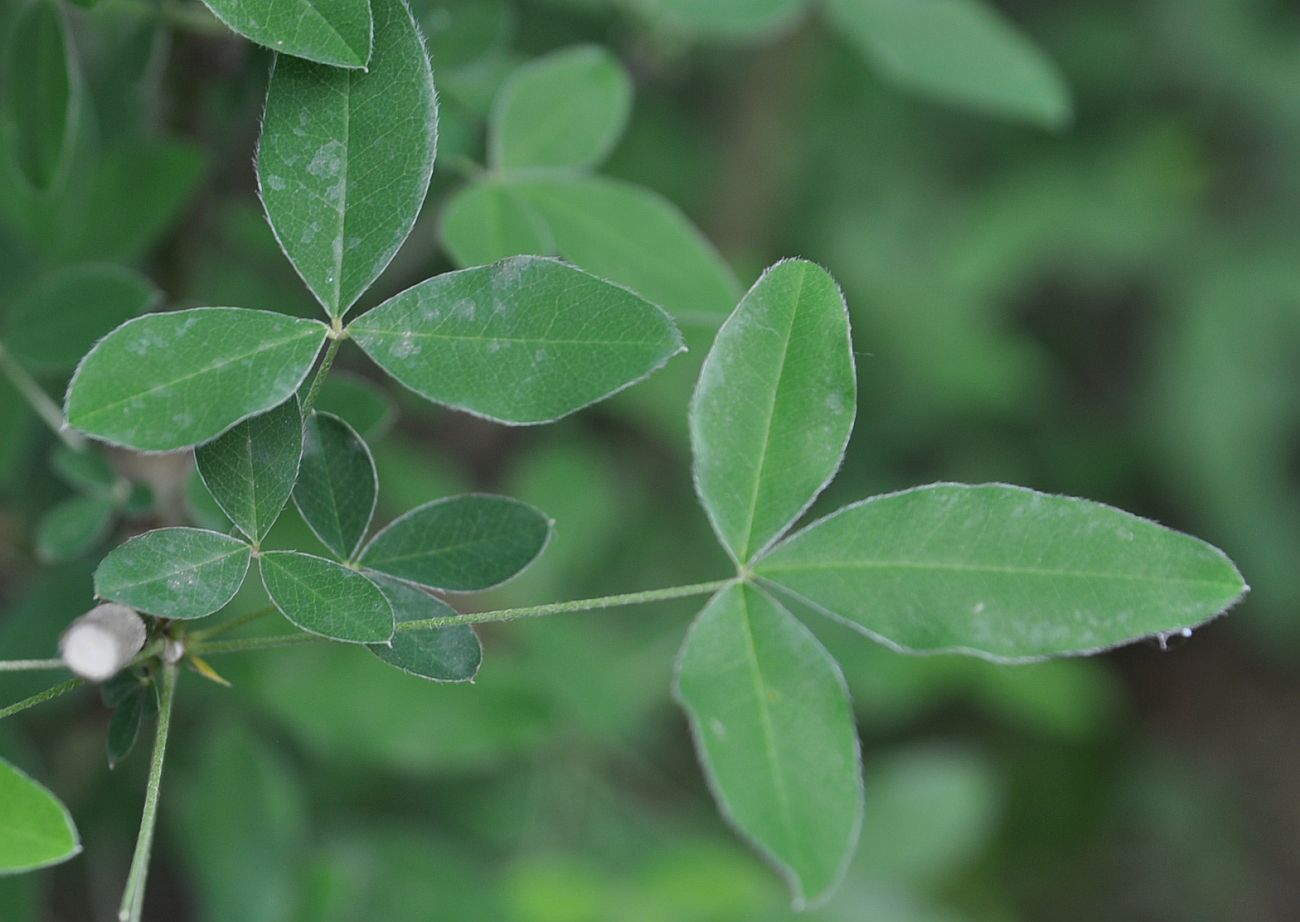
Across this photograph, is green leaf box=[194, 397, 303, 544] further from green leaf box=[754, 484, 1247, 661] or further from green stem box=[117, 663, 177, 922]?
green leaf box=[754, 484, 1247, 661]

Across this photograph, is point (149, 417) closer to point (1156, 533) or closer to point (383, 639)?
point (383, 639)

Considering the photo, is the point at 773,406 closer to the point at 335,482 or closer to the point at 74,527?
the point at 335,482

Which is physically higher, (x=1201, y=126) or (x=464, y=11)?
(x=464, y=11)

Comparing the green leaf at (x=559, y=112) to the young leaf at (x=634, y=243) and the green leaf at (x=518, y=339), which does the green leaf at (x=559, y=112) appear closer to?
the young leaf at (x=634, y=243)

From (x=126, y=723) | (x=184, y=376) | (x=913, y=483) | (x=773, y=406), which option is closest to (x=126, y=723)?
(x=126, y=723)

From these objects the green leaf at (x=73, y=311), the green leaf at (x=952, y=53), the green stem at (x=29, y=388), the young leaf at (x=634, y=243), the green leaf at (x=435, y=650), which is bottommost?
the green stem at (x=29, y=388)

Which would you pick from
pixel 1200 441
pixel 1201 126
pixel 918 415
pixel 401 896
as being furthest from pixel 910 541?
pixel 1201 126

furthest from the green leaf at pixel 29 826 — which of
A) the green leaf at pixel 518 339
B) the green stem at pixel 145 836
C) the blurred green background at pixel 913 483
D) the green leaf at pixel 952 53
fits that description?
the green leaf at pixel 952 53
